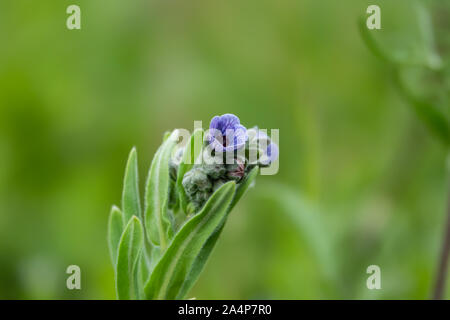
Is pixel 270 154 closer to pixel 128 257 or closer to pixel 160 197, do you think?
pixel 160 197

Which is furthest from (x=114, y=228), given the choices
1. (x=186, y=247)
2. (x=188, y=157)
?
(x=188, y=157)

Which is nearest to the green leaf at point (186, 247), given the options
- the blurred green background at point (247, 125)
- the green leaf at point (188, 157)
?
the green leaf at point (188, 157)

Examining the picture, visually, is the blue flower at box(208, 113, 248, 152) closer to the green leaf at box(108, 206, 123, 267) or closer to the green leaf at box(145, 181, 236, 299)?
the green leaf at box(145, 181, 236, 299)

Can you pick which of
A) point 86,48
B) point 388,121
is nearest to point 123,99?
point 86,48

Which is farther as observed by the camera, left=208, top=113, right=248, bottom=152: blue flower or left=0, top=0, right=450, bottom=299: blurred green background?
left=0, top=0, right=450, bottom=299: blurred green background

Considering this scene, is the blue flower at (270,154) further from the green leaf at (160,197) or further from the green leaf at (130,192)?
the green leaf at (130,192)

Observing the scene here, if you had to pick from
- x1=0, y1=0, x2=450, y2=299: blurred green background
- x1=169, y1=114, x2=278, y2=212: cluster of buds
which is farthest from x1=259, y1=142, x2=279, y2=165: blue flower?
x1=0, y1=0, x2=450, y2=299: blurred green background
